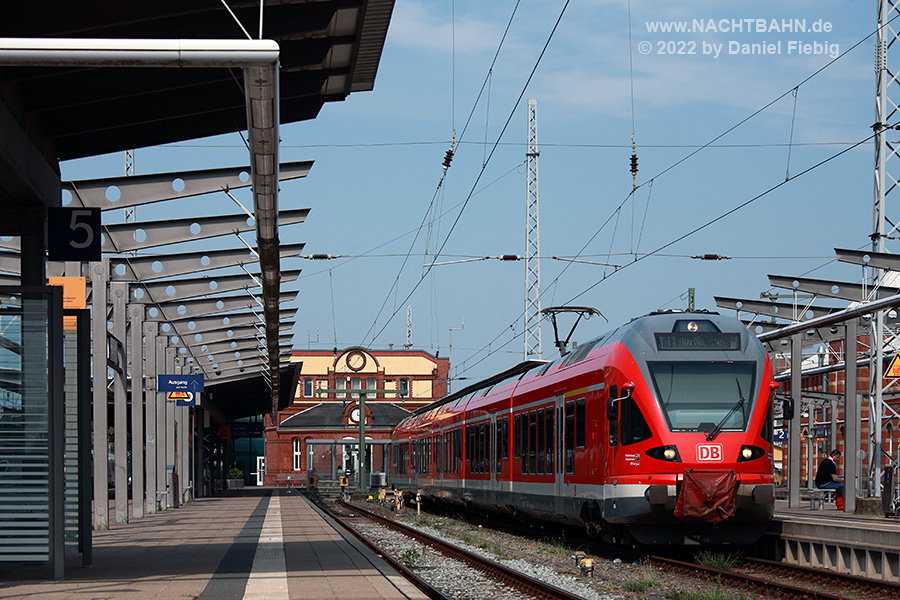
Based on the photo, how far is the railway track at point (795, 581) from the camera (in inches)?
440

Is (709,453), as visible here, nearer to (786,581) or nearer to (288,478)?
(786,581)

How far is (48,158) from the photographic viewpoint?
1388 cm

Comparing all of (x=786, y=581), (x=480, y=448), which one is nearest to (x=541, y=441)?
(x=480, y=448)

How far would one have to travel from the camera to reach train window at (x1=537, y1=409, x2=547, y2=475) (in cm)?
1917

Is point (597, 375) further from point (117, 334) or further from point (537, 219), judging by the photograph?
point (537, 219)

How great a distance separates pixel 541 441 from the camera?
1933cm

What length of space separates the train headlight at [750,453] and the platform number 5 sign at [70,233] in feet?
26.9

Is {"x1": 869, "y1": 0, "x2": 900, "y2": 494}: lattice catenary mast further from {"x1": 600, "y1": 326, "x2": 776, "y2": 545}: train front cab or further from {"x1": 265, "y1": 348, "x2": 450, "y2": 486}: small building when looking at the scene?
{"x1": 265, "y1": 348, "x2": 450, "y2": 486}: small building

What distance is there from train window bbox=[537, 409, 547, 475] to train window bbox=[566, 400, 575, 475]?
161 centimetres

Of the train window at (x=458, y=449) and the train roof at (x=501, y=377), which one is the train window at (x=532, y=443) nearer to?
the train roof at (x=501, y=377)

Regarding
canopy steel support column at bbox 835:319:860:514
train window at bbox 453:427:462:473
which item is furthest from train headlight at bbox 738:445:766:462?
train window at bbox 453:427:462:473

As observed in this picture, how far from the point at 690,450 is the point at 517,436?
6991 mm

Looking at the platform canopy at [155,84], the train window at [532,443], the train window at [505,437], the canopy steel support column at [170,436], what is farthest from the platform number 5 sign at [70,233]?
the canopy steel support column at [170,436]

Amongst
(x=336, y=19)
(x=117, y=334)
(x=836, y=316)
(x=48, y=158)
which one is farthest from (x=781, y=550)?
(x=117, y=334)
